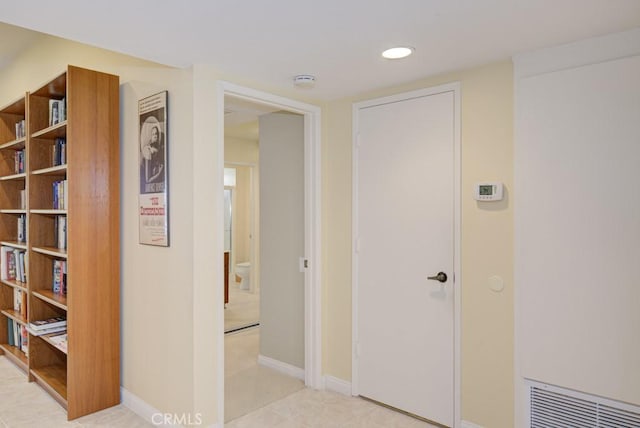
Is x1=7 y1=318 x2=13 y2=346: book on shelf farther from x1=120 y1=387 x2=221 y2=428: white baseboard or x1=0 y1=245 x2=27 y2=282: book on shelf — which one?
x1=120 y1=387 x2=221 y2=428: white baseboard

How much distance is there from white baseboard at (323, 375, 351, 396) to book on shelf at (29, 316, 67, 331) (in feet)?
6.69

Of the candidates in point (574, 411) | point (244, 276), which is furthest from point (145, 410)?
point (244, 276)

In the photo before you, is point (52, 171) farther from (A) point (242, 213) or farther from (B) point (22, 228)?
(A) point (242, 213)

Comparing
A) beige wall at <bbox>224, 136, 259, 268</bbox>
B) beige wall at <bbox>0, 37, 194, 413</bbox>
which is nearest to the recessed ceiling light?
beige wall at <bbox>0, 37, 194, 413</bbox>

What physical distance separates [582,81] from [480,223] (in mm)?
899

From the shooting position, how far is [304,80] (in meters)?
2.68

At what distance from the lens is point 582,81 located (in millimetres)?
2129

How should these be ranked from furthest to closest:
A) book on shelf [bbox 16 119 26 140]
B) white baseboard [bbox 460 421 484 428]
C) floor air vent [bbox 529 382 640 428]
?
book on shelf [bbox 16 119 26 140]
white baseboard [bbox 460 421 484 428]
floor air vent [bbox 529 382 640 428]

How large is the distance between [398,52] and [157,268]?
193 cm

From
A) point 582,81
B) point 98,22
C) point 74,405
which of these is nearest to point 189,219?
point 98,22

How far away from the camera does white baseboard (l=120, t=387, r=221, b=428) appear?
2561 millimetres

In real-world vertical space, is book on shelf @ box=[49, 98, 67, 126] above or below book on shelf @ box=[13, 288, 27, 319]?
above

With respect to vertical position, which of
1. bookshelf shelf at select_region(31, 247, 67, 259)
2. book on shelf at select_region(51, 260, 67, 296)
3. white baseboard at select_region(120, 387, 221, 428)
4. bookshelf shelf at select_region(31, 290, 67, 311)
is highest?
bookshelf shelf at select_region(31, 247, 67, 259)

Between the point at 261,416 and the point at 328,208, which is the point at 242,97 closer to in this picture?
the point at 328,208
